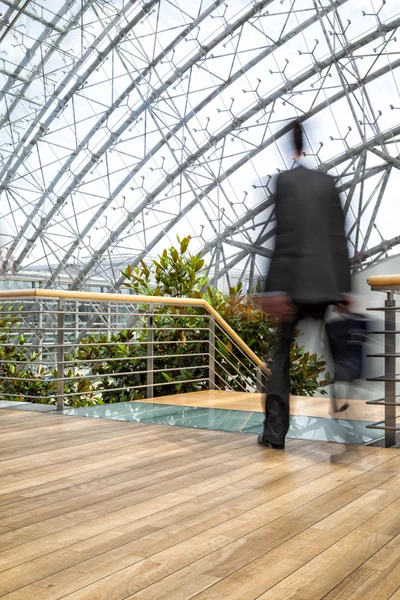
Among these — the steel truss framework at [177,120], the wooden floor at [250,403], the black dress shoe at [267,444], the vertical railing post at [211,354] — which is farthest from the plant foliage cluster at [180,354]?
the steel truss framework at [177,120]

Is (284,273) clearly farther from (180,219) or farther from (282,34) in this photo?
(180,219)

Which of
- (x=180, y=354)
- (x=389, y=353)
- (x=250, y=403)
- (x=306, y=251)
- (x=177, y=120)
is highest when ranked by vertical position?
(x=177, y=120)

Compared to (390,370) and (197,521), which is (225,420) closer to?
(390,370)

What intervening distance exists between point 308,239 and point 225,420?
1214mm

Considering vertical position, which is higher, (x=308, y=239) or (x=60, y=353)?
(x=308, y=239)

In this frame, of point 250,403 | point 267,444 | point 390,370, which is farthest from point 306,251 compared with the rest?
point 250,403

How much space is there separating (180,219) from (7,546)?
11.7 m

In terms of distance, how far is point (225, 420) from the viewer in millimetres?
3186

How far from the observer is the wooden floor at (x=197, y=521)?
4.01 feet

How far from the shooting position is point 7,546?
4.71 ft

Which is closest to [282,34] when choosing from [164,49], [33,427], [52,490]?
[164,49]

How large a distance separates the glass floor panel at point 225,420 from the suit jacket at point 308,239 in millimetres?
701

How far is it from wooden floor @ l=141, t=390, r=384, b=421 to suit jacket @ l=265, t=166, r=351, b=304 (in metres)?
0.97

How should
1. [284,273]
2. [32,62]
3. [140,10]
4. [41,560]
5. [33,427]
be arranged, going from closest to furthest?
1. [41,560]
2. [284,273]
3. [33,427]
4. [140,10]
5. [32,62]
